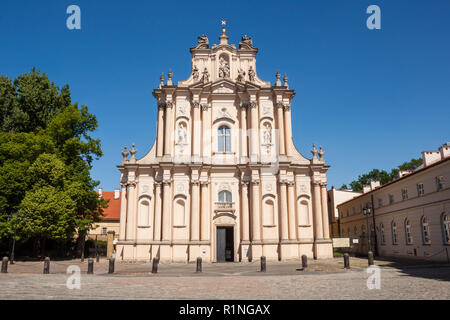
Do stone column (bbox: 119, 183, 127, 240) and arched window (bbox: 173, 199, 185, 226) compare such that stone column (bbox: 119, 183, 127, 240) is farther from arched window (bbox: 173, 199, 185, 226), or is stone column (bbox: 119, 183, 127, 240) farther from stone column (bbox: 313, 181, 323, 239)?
stone column (bbox: 313, 181, 323, 239)

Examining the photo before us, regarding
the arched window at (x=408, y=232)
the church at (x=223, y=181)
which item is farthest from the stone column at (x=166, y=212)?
the arched window at (x=408, y=232)

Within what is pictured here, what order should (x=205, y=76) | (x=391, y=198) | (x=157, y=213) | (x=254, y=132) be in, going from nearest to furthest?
(x=157, y=213), (x=254, y=132), (x=205, y=76), (x=391, y=198)

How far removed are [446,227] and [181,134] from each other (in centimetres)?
2296

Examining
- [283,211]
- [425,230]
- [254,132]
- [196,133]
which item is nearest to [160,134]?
[196,133]

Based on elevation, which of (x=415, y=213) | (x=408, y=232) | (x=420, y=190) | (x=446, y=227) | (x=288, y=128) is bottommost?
(x=408, y=232)

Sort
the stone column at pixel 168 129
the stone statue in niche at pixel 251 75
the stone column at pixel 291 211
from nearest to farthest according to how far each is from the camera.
Answer: the stone column at pixel 291 211 → the stone column at pixel 168 129 → the stone statue in niche at pixel 251 75

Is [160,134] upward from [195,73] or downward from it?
downward

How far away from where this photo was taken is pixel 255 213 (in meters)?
29.4

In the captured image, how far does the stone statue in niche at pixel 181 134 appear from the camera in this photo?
104ft

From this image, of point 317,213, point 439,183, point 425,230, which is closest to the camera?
point 439,183

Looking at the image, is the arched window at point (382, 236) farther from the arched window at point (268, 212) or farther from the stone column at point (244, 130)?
the stone column at point (244, 130)

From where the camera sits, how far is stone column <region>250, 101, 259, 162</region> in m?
31.0

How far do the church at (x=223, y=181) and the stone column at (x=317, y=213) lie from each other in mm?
90

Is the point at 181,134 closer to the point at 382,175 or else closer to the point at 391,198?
the point at 391,198
